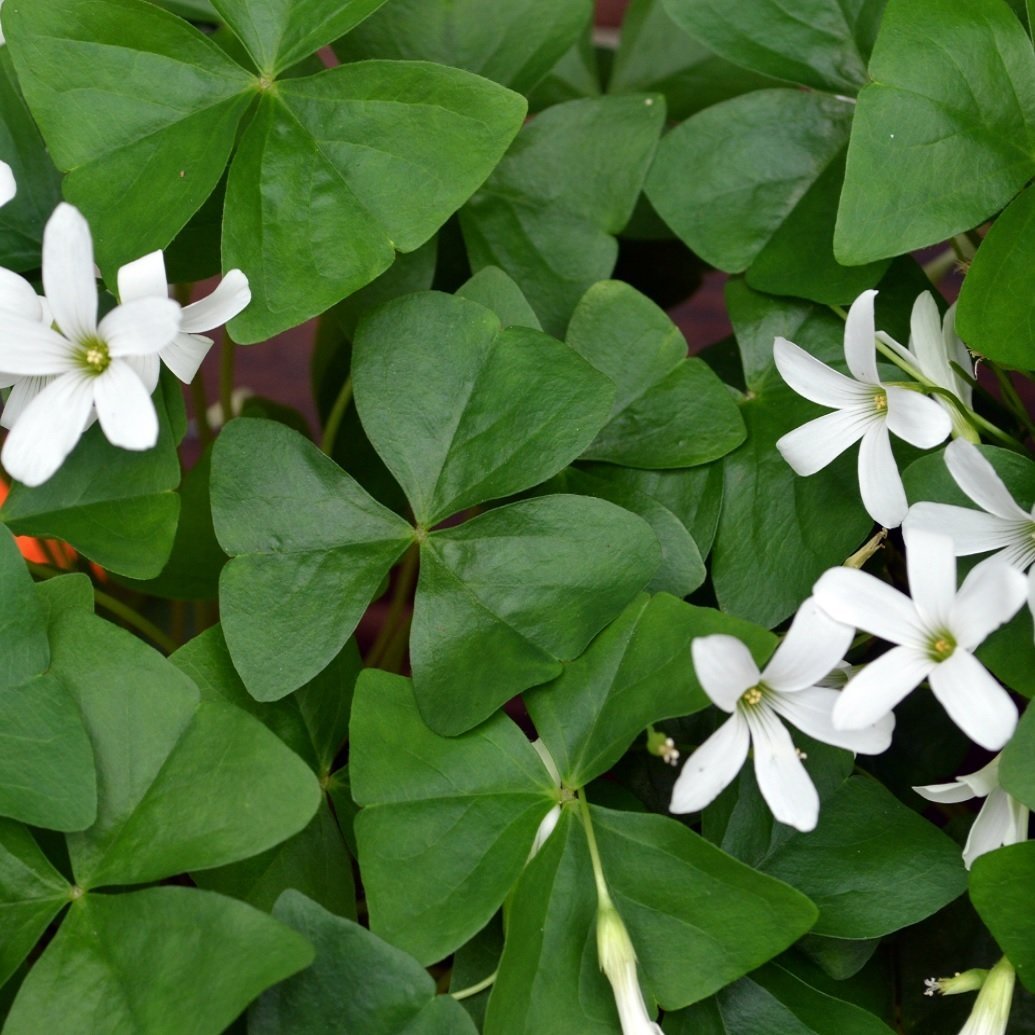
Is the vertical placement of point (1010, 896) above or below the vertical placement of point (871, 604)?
below

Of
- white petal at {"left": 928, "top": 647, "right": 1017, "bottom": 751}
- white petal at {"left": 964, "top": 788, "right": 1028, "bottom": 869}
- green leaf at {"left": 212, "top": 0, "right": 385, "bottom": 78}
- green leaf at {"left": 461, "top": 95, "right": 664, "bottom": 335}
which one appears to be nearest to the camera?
white petal at {"left": 928, "top": 647, "right": 1017, "bottom": 751}

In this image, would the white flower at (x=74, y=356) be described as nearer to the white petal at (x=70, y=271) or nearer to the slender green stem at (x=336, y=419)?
the white petal at (x=70, y=271)

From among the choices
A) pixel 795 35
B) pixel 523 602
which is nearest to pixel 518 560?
pixel 523 602

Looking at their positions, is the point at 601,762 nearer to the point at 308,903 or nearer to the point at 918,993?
the point at 308,903

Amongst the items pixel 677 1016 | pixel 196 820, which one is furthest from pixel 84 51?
pixel 677 1016

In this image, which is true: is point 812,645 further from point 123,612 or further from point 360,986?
point 123,612

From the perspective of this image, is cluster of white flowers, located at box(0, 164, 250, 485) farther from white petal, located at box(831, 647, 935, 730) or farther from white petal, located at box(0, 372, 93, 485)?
white petal, located at box(831, 647, 935, 730)

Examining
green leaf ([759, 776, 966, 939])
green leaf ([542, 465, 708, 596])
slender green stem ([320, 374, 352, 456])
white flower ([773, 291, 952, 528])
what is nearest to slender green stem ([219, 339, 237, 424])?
slender green stem ([320, 374, 352, 456])
